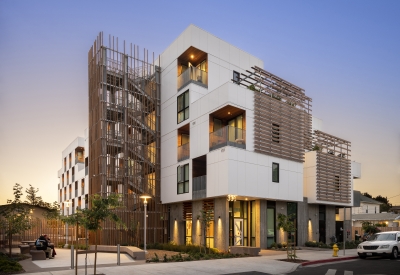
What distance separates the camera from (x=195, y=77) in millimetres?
31359

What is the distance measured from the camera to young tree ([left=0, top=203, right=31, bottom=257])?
23.8 metres

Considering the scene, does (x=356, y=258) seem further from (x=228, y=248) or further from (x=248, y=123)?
(x=248, y=123)

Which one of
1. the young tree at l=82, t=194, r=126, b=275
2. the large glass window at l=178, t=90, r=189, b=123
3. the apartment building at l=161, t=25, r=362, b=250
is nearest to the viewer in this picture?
the young tree at l=82, t=194, r=126, b=275

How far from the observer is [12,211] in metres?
26.0

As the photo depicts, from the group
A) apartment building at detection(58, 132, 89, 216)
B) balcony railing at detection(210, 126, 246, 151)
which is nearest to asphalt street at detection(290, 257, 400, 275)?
balcony railing at detection(210, 126, 246, 151)

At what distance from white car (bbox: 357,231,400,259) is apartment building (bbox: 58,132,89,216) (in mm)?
41341

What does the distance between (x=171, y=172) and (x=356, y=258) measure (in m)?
15.3

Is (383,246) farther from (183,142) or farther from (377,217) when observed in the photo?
(377,217)

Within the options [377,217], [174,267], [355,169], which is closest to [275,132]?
[174,267]

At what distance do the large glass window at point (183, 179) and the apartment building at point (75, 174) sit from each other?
93.8 ft

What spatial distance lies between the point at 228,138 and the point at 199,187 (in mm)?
4486

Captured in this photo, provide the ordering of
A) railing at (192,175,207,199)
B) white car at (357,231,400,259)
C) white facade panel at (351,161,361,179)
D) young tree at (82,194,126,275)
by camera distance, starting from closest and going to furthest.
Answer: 1. young tree at (82,194,126,275)
2. white car at (357,231,400,259)
3. railing at (192,175,207,199)
4. white facade panel at (351,161,361,179)

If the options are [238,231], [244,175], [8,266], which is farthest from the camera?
[238,231]

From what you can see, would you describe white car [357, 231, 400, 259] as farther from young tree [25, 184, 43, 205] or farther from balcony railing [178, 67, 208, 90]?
young tree [25, 184, 43, 205]
